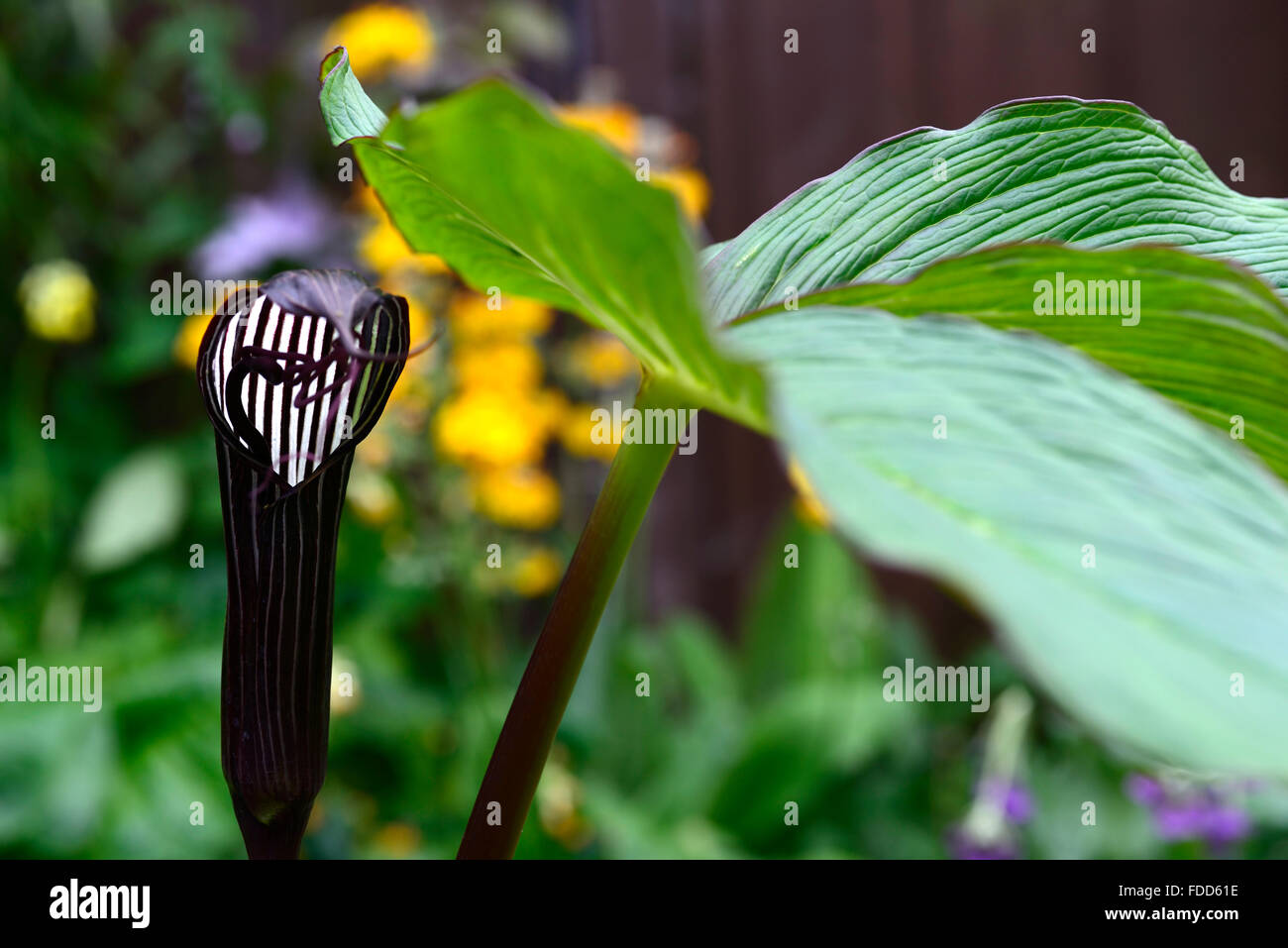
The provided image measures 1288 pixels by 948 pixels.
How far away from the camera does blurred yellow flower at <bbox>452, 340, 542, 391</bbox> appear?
96 cm

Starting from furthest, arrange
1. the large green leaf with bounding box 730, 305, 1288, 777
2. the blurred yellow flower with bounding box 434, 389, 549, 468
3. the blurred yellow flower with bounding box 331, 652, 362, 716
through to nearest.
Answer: the blurred yellow flower with bounding box 434, 389, 549, 468 → the blurred yellow flower with bounding box 331, 652, 362, 716 → the large green leaf with bounding box 730, 305, 1288, 777

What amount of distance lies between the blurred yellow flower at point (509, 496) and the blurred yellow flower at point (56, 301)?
51 centimetres

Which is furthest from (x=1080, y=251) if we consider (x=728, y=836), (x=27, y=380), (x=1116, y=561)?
(x=27, y=380)

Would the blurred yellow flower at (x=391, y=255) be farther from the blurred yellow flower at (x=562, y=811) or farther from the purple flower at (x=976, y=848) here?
the purple flower at (x=976, y=848)

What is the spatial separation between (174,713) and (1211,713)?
3.07 feet

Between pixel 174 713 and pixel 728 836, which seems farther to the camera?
pixel 728 836

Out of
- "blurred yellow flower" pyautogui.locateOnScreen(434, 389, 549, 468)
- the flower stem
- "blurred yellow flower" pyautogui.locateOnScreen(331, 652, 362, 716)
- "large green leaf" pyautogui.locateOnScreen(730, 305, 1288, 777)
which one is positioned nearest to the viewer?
"large green leaf" pyautogui.locateOnScreen(730, 305, 1288, 777)

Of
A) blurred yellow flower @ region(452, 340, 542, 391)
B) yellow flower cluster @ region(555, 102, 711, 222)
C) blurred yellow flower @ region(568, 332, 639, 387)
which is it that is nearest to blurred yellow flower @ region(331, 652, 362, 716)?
blurred yellow flower @ region(452, 340, 542, 391)

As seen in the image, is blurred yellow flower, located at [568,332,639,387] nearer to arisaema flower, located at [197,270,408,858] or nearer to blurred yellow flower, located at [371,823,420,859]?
blurred yellow flower, located at [371,823,420,859]

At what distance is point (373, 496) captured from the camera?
3.09 feet

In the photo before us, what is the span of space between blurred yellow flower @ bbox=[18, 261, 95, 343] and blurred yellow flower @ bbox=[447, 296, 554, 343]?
45 cm

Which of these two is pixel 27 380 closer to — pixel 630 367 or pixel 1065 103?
pixel 630 367

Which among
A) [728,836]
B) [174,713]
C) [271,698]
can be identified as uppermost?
[271,698]
